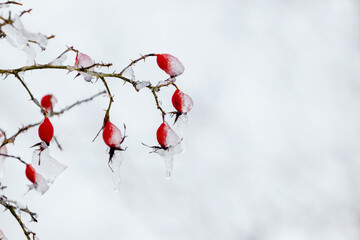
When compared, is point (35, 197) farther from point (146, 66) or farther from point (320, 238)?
point (320, 238)

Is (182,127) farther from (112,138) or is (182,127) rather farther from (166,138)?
(112,138)

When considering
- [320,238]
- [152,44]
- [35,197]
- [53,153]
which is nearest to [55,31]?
[152,44]

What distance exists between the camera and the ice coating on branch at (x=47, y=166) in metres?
0.77

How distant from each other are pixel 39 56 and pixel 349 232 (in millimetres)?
2186

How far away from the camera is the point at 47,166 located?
78 centimetres

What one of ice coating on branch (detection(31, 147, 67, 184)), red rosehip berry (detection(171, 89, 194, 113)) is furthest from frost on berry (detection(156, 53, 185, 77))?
ice coating on branch (detection(31, 147, 67, 184))

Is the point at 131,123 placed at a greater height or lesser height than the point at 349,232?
lesser

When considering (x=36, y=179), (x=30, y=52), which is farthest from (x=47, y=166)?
(x=30, y=52)

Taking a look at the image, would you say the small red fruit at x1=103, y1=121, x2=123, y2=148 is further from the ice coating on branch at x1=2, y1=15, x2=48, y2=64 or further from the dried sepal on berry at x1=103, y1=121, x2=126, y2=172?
the ice coating on branch at x1=2, y1=15, x2=48, y2=64

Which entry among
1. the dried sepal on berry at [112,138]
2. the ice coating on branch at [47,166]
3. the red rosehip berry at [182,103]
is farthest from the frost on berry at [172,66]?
the ice coating on branch at [47,166]

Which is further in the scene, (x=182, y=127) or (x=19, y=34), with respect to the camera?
(x=182, y=127)

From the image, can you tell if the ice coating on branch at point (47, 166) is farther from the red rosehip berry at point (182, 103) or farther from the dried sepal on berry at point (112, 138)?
the red rosehip berry at point (182, 103)

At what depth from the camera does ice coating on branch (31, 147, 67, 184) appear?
773 millimetres

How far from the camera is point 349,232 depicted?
313 centimetres
